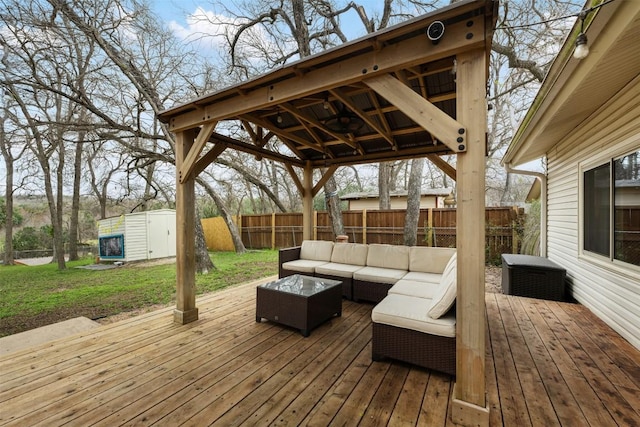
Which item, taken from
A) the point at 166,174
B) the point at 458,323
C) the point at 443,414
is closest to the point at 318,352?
the point at 443,414

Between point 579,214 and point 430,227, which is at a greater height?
point 579,214

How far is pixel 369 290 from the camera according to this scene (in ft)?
13.7

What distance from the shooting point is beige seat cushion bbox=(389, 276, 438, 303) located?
3.11 meters

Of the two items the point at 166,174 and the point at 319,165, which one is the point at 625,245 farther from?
the point at 166,174

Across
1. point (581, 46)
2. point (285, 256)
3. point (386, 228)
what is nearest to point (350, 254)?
point (285, 256)

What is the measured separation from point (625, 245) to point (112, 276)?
10.1m

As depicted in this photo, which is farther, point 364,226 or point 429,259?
point 364,226

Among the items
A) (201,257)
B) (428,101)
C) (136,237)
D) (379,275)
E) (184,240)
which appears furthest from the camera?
(136,237)

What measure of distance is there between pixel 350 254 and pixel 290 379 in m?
2.81

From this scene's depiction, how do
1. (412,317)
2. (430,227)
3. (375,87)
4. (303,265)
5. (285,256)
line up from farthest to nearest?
(430,227) → (285,256) → (303,265) → (412,317) → (375,87)

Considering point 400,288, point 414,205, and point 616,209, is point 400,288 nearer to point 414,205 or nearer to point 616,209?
point 616,209

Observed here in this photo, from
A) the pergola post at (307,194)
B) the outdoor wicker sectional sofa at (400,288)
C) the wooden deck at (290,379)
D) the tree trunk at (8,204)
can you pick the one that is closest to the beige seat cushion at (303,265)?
the outdoor wicker sectional sofa at (400,288)

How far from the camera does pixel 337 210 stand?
8.19m

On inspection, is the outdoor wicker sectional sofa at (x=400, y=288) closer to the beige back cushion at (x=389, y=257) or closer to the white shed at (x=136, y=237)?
the beige back cushion at (x=389, y=257)
